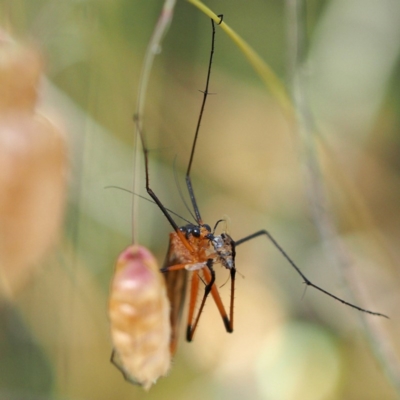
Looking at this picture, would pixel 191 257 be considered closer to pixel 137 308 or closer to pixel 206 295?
pixel 206 295

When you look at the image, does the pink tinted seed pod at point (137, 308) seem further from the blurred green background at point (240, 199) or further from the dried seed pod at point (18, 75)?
the blurred green background at point (240, 199)

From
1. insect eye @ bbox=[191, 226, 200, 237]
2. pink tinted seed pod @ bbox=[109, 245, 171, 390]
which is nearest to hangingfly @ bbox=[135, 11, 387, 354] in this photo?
insect eye @ bbox=[191, 226, 200, 237]

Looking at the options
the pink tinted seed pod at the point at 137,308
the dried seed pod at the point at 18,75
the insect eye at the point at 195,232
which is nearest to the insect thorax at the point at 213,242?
the insect eye at the point at 195,232

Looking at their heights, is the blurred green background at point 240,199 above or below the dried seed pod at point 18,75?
below

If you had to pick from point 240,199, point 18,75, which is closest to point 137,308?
point 18,75

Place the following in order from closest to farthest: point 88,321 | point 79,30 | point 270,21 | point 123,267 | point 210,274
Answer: point 123,267 < point 210,274 < point 79,30 < point 88,321 < point 270,21

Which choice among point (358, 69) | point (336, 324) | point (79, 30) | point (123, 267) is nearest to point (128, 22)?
point (79, 30)

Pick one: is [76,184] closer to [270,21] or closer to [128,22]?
[128,22]
